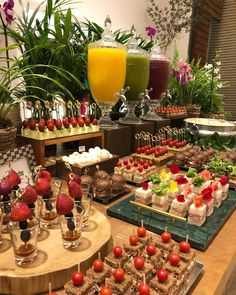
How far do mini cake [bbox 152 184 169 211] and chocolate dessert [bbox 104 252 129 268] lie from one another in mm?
330

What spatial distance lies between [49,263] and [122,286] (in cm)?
19

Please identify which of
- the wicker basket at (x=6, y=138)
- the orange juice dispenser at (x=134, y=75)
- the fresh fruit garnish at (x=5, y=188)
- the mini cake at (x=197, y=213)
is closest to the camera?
the fresh fruit garnish at (x=5, y=188)

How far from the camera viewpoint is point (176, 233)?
2.91 feet

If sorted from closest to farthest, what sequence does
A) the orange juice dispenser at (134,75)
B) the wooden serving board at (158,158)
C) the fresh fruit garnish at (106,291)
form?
the fresh fruit garnish at (106,291) < the wooden serving board at (158,158) < the orange juice dispenser at (134,75)

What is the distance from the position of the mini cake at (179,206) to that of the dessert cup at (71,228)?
38 centimetres

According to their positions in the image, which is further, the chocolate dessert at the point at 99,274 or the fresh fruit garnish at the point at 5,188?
the fresh fruit garnish at the point at 5,188

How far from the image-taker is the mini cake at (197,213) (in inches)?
37.0

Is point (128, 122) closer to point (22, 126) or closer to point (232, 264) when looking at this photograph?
point (22, 126)

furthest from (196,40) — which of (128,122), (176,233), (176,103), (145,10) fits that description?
(176,233)

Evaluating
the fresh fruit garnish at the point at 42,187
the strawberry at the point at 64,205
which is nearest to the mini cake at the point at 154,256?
the strawberry at the point at 64,205

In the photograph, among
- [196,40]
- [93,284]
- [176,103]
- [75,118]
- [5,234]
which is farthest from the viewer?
[196,40]

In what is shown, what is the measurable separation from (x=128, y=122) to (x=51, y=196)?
3.18ft

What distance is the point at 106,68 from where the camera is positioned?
4.76 ft

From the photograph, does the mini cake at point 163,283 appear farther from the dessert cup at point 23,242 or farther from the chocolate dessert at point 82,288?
the dessert cup at point 23,242
